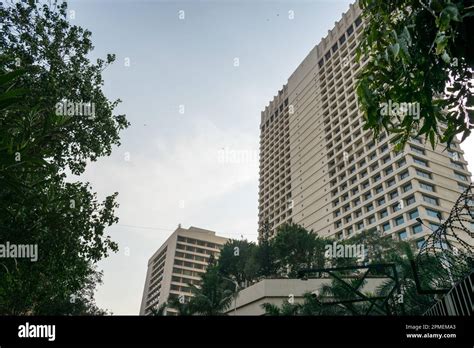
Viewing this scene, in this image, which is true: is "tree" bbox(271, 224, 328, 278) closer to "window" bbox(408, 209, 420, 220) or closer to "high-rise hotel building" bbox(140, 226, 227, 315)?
"window" bbox(408, 209, 420, 220)

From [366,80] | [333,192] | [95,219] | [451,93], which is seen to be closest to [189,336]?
[366,80]

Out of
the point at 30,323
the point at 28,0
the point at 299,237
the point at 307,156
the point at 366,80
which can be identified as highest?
the point at 307,156

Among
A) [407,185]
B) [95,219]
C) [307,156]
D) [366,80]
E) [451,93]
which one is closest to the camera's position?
[366,80]

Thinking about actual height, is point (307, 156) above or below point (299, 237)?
above

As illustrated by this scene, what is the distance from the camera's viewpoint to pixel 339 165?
67.8m

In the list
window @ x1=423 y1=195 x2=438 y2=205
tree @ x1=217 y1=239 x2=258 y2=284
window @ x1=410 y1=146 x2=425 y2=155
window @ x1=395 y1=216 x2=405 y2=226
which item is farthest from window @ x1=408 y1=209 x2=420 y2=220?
tree @ x1=217 y1=239 x2=258 y2=284

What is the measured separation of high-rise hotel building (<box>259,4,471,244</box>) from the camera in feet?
169

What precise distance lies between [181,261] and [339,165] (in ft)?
176

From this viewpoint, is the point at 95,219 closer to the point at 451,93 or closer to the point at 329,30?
the point at 451,93

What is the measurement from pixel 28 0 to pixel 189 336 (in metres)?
14.3

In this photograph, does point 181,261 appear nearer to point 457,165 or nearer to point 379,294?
point 457,165

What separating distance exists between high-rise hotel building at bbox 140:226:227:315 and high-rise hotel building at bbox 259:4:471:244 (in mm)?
20728

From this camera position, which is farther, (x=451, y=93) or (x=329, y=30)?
(x=329, y=30)

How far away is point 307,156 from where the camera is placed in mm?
79688
